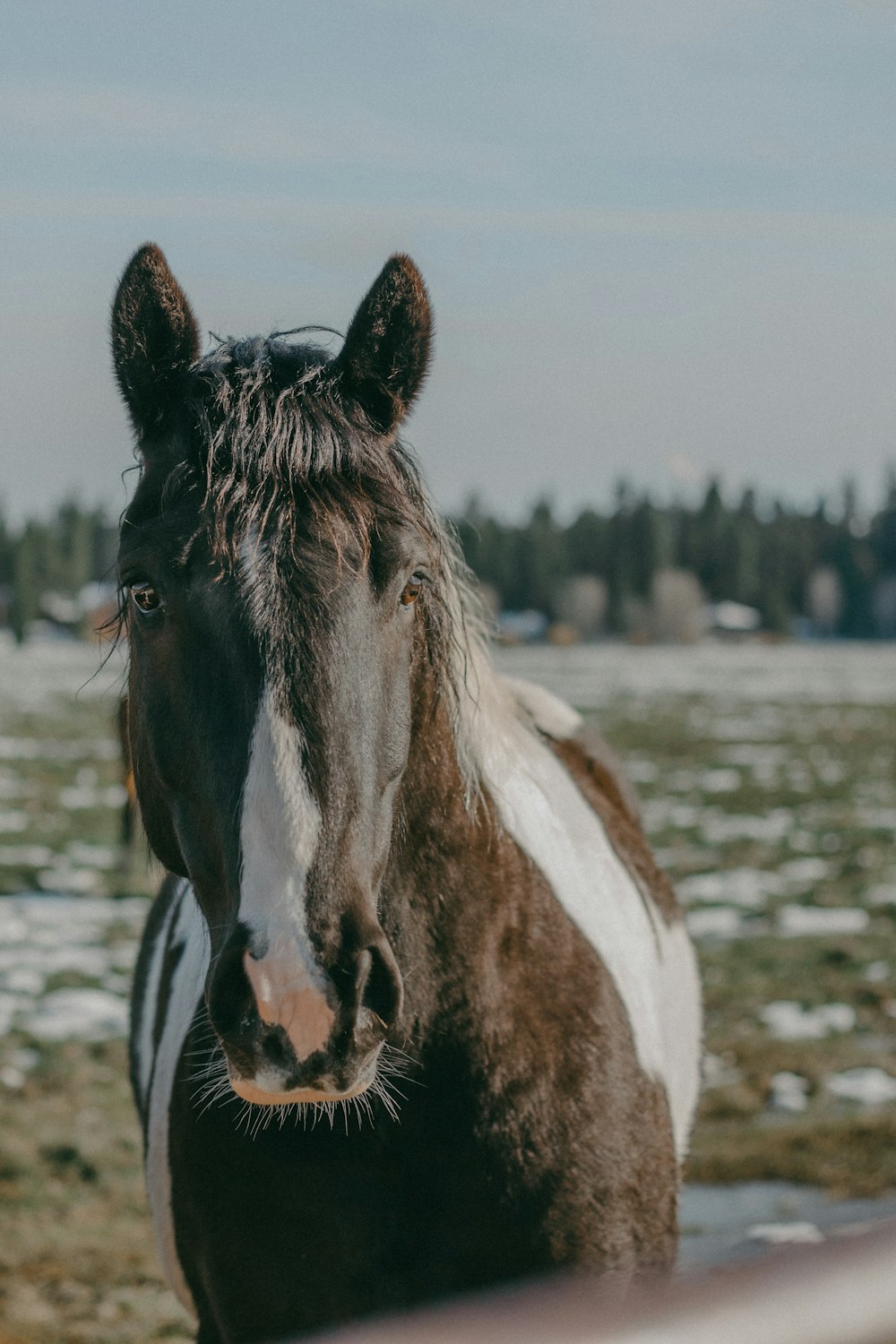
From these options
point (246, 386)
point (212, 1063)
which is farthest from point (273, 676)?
point (212, 1063)

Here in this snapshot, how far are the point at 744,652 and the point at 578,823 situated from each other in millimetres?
56993

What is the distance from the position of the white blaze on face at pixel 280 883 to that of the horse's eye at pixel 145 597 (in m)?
0.34

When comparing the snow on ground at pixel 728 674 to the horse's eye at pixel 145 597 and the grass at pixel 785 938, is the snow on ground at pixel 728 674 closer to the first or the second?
the grass at pixel 785 938

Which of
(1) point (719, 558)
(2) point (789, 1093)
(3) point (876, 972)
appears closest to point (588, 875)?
(2) point (789, 1093)

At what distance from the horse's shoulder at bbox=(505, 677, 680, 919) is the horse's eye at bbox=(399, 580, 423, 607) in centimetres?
94

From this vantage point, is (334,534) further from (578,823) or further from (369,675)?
(578,823)

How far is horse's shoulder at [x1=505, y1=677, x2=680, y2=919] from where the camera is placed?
3.04 m

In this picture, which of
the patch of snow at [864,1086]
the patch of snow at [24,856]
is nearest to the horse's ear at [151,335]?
the patch of snow at [864,1086]

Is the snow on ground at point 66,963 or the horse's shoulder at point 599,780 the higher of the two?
the horse's shoulder at point 599,780

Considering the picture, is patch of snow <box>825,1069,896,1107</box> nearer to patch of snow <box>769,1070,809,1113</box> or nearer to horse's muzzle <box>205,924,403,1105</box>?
patch of snow <box>769,1070,809,1113</box>

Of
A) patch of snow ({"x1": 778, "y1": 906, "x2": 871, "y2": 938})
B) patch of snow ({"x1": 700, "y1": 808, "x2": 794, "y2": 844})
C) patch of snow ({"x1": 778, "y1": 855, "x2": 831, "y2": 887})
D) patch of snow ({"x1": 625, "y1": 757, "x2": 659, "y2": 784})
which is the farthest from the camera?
patch of snow ({"x1": 625, "y1": 757, "x2": 659, "y2": 784})

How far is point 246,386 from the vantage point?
6.39 ft

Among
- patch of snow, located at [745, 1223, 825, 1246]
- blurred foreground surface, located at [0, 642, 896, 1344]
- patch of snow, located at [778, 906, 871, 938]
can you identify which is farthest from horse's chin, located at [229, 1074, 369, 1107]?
patch of snow, located at [778, 906, 871, 938]

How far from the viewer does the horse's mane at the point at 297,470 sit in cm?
183
